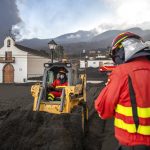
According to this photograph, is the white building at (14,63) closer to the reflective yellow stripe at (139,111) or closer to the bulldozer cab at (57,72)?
the bulldozer cab at (57,72)

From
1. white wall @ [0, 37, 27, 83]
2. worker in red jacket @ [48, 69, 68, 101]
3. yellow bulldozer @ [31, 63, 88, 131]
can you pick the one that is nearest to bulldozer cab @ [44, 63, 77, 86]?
yellow bulldozer @ [31, 63, 88, 131]

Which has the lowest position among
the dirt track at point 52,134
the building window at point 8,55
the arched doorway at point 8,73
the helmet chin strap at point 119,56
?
the dirt track at point 52,134

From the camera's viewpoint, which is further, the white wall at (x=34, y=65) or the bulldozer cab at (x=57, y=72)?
the white wall at (x=34, y=65)

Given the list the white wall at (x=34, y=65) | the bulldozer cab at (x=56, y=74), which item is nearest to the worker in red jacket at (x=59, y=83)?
the bulldozer cab at (x=56, y=74)

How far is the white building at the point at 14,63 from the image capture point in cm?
6662

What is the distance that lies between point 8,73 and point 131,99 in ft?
214

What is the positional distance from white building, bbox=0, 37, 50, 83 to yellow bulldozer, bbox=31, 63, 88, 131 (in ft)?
176

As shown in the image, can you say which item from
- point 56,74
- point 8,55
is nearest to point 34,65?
point 8,55

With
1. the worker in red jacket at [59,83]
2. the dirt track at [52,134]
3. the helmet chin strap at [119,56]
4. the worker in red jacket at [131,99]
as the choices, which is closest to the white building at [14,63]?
the worker in red jacket at [59,83]

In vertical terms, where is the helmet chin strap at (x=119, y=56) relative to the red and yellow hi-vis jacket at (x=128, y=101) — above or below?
above

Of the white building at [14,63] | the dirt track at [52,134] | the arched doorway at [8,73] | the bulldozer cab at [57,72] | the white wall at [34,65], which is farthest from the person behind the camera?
the white wall at [34,65]

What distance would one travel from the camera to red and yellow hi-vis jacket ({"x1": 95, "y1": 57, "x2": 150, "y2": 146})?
301 cm

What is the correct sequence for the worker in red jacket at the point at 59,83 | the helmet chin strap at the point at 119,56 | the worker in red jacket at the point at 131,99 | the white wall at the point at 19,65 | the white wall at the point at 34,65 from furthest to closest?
the white wall at the point at 34,65 < the white wall at the point at 19,65 < the worker in red jacket at the point at 59,83 < the helmet chin strap at the point at 119,56 < the worker in red jacket at the point at 131,99

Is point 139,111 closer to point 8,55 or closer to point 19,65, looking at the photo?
point 19,65
